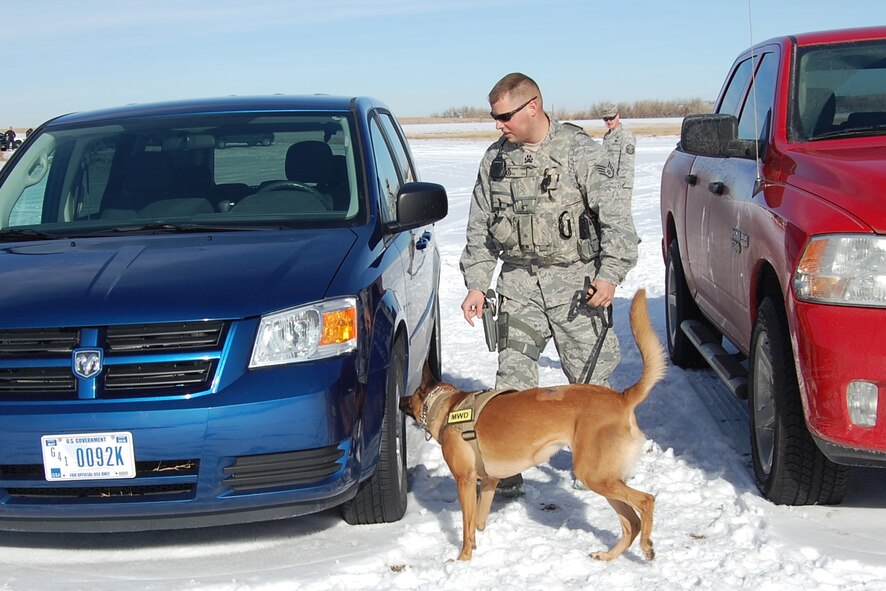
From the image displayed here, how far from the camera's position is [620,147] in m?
11.8

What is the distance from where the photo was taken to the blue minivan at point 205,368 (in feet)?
11.7

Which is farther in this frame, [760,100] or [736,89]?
[736,89]

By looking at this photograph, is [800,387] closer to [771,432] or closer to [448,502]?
[771,432]

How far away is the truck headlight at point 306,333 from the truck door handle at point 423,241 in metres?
1.64

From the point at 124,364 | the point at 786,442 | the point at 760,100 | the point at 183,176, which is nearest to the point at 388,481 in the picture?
the point at 124,364

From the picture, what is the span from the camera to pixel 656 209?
671 inches

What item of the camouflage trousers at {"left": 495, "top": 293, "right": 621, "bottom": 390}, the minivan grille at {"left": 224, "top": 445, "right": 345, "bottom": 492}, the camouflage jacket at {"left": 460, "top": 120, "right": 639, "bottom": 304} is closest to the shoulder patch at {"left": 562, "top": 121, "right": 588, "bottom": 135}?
the camouflage jacket at {"left": 460, "top": 120, "right": 639, "bottom": 304}

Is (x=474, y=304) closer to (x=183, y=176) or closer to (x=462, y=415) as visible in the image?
(x=462, y=415)

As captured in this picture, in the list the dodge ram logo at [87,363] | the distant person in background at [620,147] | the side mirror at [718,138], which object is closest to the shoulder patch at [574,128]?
the side mirror at [718,138]

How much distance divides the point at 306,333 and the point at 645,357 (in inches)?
47.7

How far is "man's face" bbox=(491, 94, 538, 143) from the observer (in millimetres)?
4434

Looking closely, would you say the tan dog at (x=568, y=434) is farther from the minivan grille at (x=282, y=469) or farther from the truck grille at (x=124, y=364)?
the truck grille at (x=124, y=364)

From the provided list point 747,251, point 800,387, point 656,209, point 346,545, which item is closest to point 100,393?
point 346,545

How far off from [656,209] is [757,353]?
12762 mm
